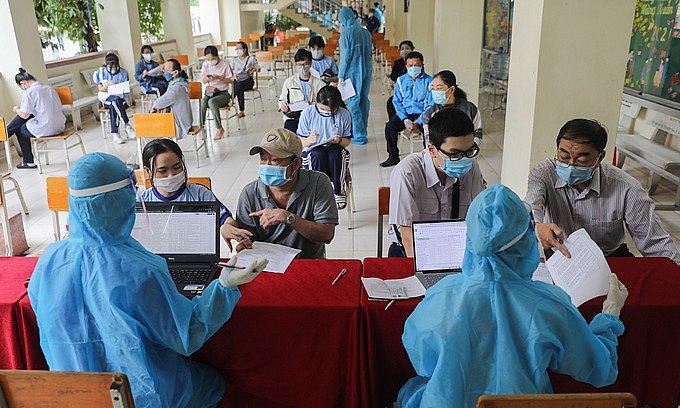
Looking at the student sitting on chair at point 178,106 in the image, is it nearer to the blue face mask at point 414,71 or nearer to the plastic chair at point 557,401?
the blue face mask at point 414,71

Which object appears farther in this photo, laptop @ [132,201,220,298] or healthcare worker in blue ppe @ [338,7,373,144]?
healthcare worker in blue ppe @ [338,7,373,144]

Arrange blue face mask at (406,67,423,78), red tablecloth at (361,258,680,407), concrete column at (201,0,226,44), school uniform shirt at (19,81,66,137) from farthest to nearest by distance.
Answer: concrete column at (201,0,226,44) < school uniform shirt at (19,81,66,137) < blue face mask at (406,67,423,78) < red tablecloth at (361,258,680,407)

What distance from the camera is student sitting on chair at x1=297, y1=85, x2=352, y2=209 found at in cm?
482

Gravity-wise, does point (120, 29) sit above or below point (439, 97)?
above

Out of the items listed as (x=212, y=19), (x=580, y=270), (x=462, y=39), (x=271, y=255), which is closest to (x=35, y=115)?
(x=271, y=255)

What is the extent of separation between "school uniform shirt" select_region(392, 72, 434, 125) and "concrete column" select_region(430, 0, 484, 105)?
1.65 metres

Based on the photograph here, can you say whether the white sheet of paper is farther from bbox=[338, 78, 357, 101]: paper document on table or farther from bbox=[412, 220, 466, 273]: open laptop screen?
bbox=[412, 220, 466, 273]: open laptop screen

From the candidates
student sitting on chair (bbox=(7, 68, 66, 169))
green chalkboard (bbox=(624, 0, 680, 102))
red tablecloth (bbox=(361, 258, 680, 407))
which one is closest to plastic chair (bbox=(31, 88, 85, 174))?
student sitting on chair (bbox=(7, 68, 66, 169))

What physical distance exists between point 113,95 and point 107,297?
6886 millimetres

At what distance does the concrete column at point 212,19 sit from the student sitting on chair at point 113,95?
10327mm

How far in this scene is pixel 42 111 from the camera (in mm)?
6145

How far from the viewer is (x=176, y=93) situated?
20.3 feet

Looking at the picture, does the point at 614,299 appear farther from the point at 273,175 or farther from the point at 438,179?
the point at 273,175

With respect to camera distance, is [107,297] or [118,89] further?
[118,89]
